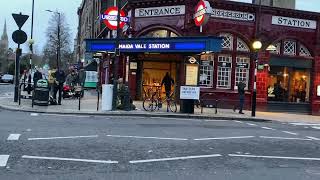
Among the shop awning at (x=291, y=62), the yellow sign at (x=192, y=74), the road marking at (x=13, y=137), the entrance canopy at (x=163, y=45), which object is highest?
the entrance canopy at (x=163, y=45)

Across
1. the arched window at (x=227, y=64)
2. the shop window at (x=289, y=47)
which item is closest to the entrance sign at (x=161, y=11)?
the arched window at (x=227, y=64)

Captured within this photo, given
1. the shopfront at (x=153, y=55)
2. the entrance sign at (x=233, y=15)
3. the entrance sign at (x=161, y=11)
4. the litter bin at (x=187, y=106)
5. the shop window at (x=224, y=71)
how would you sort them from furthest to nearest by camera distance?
the shop window at (x=224, y=71) → the entrance sign at (x=233, y=15) → the entrance sign at (x=161, y=11) → the shopfront at (x=153, y=55) → the litter bin at (x=187, y=106)

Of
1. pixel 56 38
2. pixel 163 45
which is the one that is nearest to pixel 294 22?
pixel 163 45

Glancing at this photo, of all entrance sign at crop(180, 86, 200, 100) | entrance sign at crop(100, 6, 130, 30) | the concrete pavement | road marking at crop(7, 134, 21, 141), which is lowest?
the concrete pavement

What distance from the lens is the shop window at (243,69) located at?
3120 cm

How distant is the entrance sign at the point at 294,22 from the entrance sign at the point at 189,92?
971 centimetres

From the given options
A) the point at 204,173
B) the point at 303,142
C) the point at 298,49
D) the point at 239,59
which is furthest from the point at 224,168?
the point at 298,49

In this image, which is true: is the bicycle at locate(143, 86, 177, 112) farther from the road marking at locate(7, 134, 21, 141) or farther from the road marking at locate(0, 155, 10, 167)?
the road marking at locate(0, 155, 10, 167)

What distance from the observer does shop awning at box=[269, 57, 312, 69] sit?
105 ft

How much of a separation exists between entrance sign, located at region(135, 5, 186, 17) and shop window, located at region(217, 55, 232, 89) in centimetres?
350

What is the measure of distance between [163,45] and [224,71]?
656 centimetres

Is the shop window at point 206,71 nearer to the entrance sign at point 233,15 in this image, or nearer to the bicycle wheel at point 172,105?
the entrance sign at point 233,15

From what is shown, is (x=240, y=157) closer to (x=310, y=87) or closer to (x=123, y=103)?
(x=123, y=103)

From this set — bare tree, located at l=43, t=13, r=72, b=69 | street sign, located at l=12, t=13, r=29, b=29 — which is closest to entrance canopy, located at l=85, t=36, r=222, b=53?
street sign, located at l=12, t=13, r=29, b=29
